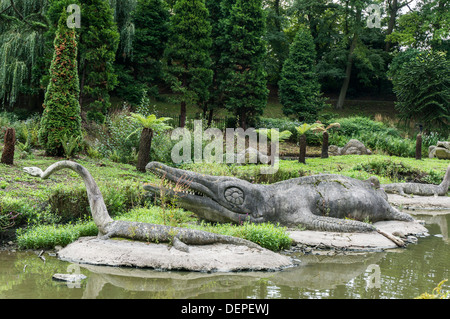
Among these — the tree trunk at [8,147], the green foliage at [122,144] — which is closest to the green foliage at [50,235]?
the tree trunk at [8,147]

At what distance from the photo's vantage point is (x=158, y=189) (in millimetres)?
7223

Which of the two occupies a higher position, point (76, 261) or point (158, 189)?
point (158, 189)

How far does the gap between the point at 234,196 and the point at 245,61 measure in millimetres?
16802

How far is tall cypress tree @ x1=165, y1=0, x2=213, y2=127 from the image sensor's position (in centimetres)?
2186

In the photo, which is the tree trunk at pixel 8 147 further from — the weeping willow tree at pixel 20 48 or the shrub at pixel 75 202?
the weeping willow tree at pixel 20 48

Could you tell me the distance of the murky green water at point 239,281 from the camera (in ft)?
15.0

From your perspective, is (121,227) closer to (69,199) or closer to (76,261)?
(76,261)

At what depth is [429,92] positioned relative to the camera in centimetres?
2408

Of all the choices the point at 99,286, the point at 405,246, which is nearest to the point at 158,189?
the point at 99,286

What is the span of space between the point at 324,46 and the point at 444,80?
17.2 m

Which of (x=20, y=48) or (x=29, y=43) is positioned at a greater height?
(x=29, y=43)
